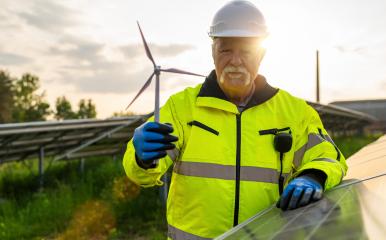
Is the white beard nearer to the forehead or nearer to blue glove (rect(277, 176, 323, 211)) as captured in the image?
the forehead

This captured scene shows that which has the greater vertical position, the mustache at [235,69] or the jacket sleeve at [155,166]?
the mustache at [235,69]

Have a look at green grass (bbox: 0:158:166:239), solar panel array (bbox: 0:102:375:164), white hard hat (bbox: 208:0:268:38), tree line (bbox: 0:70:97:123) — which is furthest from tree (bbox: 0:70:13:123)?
white hard hat (bbox: 208:0:268:38)

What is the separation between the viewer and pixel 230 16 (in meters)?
2.47

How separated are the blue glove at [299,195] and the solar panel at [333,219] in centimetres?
4

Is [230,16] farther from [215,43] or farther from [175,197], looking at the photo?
[175,197]

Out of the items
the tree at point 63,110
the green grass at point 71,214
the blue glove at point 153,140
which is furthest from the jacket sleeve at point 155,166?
the tree at point 63,110

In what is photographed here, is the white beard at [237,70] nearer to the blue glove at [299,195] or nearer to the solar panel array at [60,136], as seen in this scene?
the blue glove at [299,195]

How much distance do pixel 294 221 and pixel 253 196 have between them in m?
0.79

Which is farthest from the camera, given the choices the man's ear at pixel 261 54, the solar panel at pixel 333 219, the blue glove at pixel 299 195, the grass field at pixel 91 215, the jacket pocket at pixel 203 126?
the grass field at pixel 91 215

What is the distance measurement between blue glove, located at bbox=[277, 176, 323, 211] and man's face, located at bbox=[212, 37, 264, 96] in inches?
28.9

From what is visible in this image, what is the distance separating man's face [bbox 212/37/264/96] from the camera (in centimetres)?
235

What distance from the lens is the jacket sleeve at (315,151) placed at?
6.81 feet

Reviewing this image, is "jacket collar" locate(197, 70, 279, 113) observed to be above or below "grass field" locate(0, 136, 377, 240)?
above

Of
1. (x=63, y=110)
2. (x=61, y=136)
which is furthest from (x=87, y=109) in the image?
(x=61, y=136)
